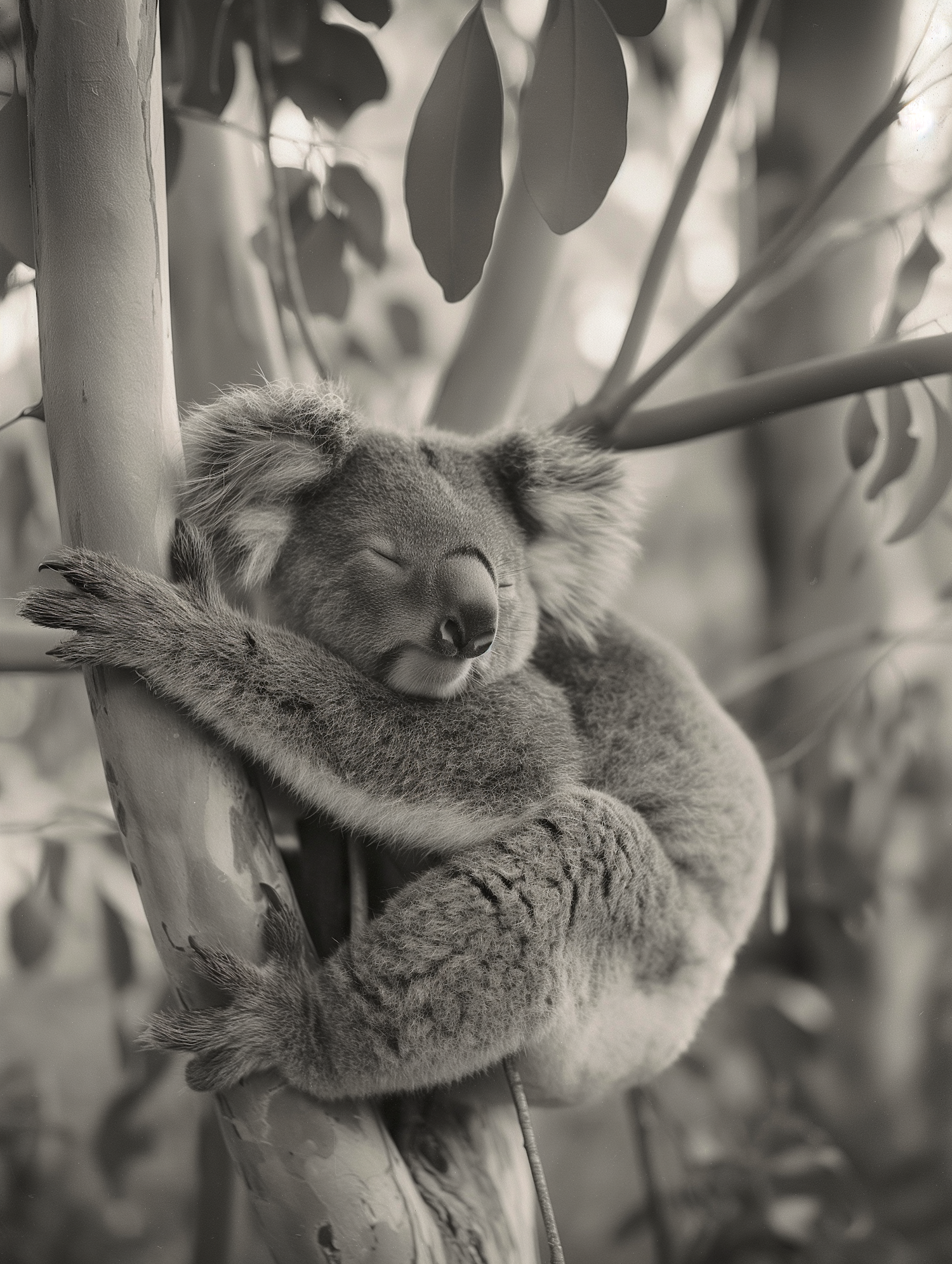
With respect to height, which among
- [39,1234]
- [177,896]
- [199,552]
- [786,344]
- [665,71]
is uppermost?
[665,71]

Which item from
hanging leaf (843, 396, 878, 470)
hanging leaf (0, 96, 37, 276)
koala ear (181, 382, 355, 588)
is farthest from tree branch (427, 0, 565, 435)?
hanging leaf (0, 96, 37, 276)

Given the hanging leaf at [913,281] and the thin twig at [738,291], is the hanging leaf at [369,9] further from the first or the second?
the hanging leaf at [913,281]

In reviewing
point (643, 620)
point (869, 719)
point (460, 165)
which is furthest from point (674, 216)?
point (869, 719)

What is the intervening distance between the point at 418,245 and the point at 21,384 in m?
0.88

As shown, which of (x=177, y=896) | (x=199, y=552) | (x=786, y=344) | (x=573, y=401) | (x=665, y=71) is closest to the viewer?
(x=177, y=896)

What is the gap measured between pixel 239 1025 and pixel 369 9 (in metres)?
1.48

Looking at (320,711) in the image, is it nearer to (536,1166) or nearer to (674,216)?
(536,1166)

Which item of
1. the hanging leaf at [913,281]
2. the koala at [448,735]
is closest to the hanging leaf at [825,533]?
the hanging leaf at [913,281]

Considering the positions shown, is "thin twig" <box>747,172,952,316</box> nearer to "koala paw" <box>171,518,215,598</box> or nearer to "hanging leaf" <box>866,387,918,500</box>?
"hanging leaf" <box>866,387,918,500</box>

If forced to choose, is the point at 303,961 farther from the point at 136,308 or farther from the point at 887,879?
the point at 887,879

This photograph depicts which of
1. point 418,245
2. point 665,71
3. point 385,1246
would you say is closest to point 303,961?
point 385,1246

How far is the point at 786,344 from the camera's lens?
2820mm

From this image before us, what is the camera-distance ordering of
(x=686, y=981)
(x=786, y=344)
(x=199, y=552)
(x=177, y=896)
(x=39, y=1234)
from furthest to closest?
(x=786, y=344) < (x=39, y=1234) < (x=686, y=981) < (x=199, y=552) < (x=177, y=896)

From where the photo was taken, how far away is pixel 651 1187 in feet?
8.09
